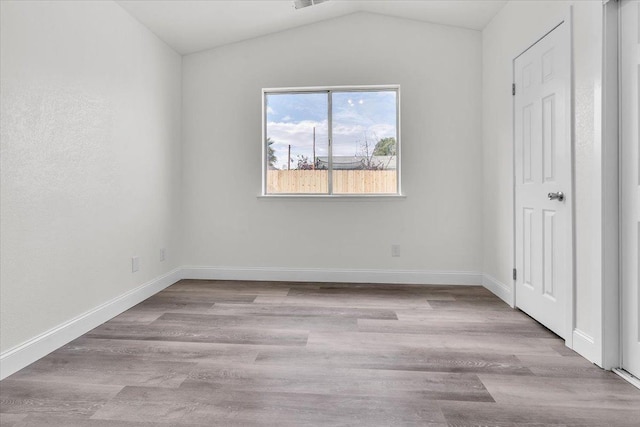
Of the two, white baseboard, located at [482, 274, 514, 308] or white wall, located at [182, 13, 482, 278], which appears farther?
white wall, located at [182, 13, 482, 278]

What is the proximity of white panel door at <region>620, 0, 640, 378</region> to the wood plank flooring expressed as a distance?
0.77ft

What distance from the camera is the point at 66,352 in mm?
2166

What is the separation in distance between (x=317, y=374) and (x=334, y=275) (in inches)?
78.8

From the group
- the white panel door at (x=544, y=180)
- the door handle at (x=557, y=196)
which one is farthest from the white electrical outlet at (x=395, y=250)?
the door handle at (x=557, y=196)

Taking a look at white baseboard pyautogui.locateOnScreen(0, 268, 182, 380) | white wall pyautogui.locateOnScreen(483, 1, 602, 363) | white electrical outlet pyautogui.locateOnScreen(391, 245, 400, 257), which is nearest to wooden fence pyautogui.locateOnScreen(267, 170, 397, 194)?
white electrical outlet pyautogui.locateOnScreen(391, 245, 400, 257)

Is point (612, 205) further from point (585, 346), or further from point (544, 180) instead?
point (585, 346)

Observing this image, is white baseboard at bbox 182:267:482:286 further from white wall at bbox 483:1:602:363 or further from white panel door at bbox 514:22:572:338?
white panel door at bbox 514:22:572:338

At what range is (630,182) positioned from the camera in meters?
1.85

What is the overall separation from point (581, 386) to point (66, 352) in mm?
2782

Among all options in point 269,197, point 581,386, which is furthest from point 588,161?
point 269,197

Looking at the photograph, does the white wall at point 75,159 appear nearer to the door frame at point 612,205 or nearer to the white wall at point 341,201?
the white wall at point 341,201

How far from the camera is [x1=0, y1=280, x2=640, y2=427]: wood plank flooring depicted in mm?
1533

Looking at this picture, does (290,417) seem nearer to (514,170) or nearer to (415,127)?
(514,170)

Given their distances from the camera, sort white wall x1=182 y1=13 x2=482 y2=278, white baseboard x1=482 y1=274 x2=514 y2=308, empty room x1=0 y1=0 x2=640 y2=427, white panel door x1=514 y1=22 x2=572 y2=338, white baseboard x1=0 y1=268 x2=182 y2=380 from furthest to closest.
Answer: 1. white wall x1=182 y1=13 x2=482 y2=278
2. white baseboard x1=482 y1=274 x2=514 y2=308
3. white panel door x1=514 y1=22 x2=572 y2=338
4. white baseboard x1=0 y1=268 x2=182 y2=380
5. empty room x1=0 y1=0 x2=640 y2=427
